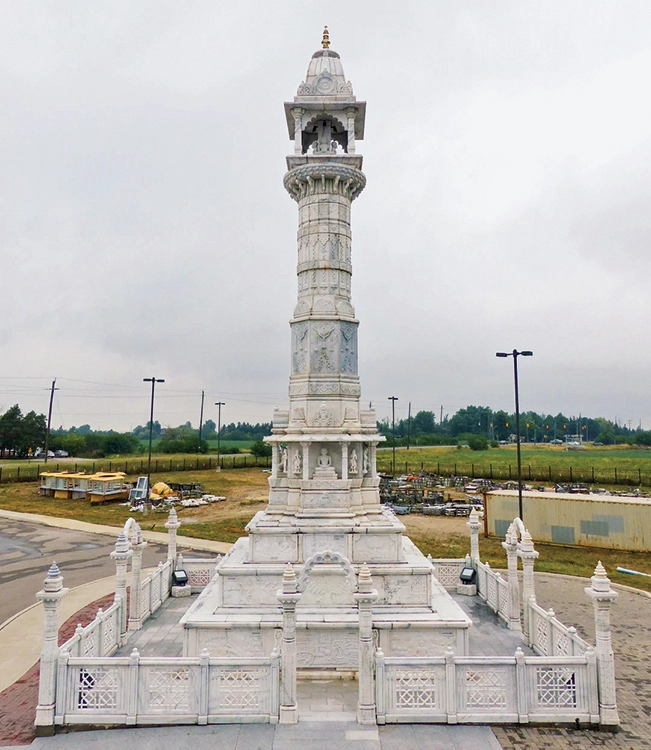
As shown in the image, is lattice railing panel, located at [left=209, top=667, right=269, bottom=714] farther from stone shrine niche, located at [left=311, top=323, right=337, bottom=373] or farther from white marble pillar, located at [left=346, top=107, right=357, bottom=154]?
white marble pillar, located at [left=346, top=107, right=357, bottom=154]

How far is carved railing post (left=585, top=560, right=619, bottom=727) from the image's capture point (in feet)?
28.4

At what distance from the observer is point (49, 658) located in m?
8.73

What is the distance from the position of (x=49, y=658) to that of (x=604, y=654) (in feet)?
32.6

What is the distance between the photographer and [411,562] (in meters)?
12.1

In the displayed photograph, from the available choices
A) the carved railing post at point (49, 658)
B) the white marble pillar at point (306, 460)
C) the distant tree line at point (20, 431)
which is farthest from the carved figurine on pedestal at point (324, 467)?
→ the distant tree line at point (20, 431)

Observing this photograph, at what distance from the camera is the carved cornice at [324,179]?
14.2 meters

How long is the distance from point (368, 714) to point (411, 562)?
3987 millimetres

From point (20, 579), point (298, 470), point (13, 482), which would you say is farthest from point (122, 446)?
point (298, 470)

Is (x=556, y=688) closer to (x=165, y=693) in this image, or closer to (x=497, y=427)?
(x=165, y=693)

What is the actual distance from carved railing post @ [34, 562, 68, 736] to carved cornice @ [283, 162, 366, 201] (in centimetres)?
1154

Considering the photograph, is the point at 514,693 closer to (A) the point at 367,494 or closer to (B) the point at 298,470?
(A) the point at 367,494

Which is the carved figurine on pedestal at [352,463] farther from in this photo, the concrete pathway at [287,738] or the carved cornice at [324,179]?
the carved cornice at [324,179]

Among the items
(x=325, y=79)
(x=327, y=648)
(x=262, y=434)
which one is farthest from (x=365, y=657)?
(x=262, y=434)

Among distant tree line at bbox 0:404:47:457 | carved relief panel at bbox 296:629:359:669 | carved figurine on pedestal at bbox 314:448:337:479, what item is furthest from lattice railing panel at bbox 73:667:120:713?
distant tree line at bbox 0:404:47:457
